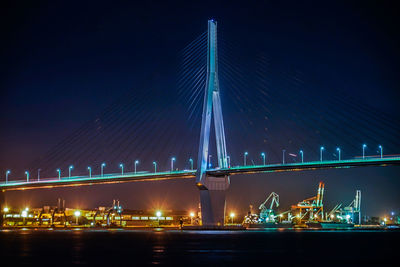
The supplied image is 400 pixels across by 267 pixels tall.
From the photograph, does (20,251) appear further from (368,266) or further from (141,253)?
(368,266)

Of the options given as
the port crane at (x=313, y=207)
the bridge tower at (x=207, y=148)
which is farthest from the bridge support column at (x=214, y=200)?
the port crane at (x=313, y=207)

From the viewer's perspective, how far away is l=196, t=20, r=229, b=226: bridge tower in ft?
181

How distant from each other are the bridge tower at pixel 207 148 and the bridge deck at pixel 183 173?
1349 millimetres

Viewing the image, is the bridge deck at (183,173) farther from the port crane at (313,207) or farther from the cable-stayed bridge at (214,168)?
the port crane at (313,207)

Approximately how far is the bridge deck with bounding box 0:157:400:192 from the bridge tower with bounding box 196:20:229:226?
1349mm

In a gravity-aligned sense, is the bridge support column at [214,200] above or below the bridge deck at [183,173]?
Answer: below

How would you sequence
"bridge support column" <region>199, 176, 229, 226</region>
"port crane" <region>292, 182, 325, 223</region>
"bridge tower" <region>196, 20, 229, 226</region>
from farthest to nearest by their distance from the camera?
"port crane" <region>292, 182, 325, 223</region> → "bridge support column" <region>199, 176, 229, 226</region> → "bridge tower" <region>196, 20, 229, 226</region>

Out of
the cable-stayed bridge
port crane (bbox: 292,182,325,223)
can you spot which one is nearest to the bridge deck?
the cable-stayed bridge

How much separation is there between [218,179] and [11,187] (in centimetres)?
2943

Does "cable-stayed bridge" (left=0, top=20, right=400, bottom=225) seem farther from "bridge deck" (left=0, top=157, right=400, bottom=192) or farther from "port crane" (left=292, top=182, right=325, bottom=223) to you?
"port crane" (left=292, top=182, right=325, bottom=223)

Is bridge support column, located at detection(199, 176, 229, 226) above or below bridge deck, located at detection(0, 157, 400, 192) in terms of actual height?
below

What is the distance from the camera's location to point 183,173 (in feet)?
210

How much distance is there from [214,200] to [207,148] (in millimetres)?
7157

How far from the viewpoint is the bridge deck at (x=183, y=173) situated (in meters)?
55.9
